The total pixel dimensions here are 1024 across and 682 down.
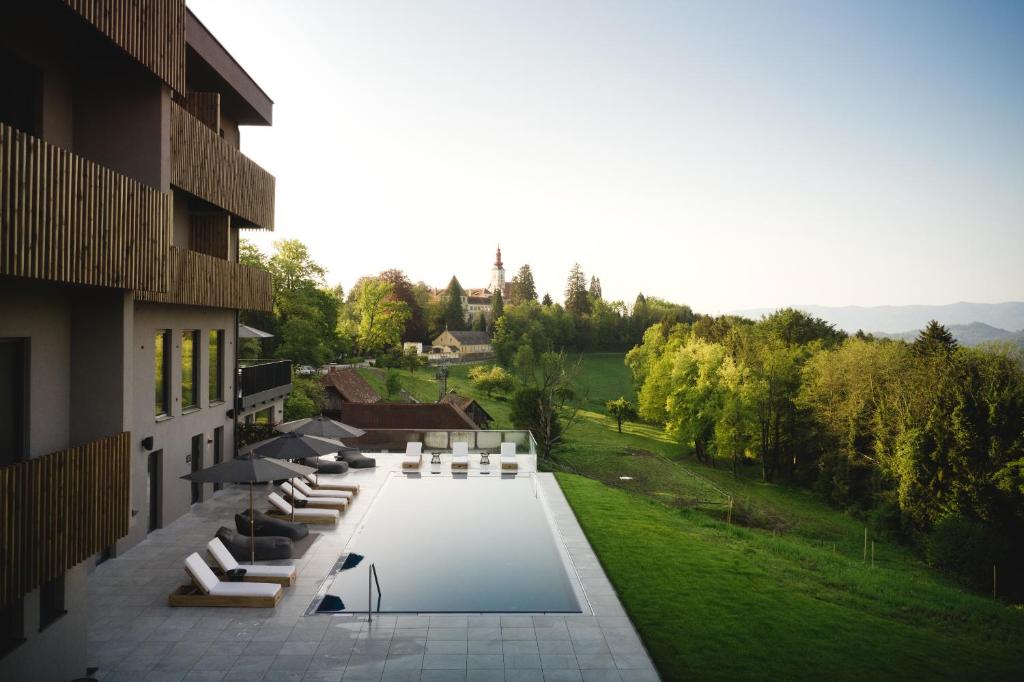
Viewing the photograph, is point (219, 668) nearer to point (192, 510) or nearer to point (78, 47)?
point (78, 47)

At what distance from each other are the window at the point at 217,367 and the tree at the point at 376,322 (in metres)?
44.0

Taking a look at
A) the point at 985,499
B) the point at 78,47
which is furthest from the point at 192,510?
the point at 985,499

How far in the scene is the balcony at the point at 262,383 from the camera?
64.9 feet

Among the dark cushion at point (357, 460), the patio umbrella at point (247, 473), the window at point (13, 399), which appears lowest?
the dark cushion at point (357, 460)

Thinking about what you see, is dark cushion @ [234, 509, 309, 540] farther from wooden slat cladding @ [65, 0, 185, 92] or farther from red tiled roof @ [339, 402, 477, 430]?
red tiled roof @ [339, 402, 477, 430]

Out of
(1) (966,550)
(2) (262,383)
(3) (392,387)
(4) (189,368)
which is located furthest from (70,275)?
(3) (392,387)

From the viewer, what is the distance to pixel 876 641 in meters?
9.90

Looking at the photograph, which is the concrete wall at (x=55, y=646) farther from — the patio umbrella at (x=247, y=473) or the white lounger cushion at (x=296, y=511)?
the white lounger cushion at (x=296, y=511)

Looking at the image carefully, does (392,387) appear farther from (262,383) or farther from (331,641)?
(331,641)

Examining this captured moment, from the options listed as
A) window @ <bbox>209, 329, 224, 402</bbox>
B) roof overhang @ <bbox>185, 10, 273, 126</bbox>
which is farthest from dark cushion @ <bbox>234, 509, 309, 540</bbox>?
roof overhang @ <bbox>185, 10, 273, 126</bbox>

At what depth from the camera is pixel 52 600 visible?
7.52 metres

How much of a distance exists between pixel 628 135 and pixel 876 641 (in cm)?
3321

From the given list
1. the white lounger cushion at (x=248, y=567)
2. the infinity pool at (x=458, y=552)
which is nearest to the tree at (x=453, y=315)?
the infinity pool at (x=458, y=552)

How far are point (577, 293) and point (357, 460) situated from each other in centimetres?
8970
